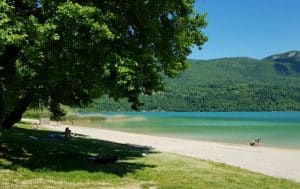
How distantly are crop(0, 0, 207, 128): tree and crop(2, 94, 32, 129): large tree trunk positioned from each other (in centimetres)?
725

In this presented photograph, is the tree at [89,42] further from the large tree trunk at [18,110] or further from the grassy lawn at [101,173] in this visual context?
the large tree trunk at [18,110]

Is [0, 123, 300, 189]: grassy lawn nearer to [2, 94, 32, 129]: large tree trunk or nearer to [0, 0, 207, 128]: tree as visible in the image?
[0, 0, 207, 128]: tree

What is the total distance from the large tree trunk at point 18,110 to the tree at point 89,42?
7249 mm

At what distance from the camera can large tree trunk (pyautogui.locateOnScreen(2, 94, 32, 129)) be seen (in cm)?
3529

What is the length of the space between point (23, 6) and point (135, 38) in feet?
20.0

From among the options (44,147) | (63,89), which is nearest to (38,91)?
(63,89)

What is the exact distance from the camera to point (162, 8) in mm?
25859

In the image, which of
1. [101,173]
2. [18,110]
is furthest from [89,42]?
[18,110]

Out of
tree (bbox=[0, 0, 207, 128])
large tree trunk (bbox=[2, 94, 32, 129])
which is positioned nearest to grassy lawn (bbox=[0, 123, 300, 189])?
tree (bbox=[0, 0, 207, 128])

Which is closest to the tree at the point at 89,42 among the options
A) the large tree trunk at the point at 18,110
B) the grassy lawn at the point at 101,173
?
the grassy lawn at the point at 101,173

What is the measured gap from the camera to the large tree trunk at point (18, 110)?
35.3m

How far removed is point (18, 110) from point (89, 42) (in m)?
16.3

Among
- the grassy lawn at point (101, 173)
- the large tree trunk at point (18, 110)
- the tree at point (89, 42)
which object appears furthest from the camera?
the large tree trunk at point (18, 110)

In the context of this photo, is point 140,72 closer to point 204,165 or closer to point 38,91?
point 204,165
